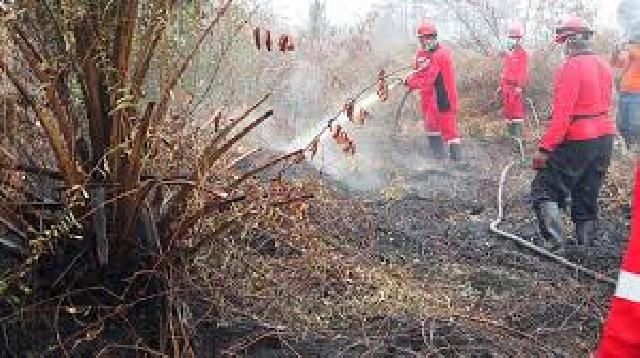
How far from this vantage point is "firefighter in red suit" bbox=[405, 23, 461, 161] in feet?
35.1

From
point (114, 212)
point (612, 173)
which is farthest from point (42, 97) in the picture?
point (612, 173)

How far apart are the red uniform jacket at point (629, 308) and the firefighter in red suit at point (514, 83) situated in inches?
387

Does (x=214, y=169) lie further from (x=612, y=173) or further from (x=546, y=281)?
(x=612, y=173)

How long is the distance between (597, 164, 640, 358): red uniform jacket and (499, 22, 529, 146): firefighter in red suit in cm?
984

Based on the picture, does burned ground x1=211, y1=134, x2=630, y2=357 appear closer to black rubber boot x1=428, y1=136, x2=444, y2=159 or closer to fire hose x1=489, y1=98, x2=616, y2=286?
fire hose x1=489, y1=98, x2=616, y2=286

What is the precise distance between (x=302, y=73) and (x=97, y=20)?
33.6 feet

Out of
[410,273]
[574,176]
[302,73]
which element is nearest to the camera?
[410,273]

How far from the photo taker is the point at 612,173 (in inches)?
363

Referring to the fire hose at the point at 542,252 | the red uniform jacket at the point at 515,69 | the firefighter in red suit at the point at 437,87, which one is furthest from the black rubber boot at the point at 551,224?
the red uniform jacket at the point at 515,69

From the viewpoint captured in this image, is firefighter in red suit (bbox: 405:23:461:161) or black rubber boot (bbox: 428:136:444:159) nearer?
firefighter in red suit (bbox: 405:23:461:161)

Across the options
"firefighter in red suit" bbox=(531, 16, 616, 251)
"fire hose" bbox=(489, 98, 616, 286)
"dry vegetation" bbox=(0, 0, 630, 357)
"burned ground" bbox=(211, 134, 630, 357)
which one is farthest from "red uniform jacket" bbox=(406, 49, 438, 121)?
"dry vegetation" bbox=(0, 0, 630, 357)

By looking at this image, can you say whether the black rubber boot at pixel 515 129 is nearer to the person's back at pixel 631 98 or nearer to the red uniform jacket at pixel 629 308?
the person's back at pixel 631 98

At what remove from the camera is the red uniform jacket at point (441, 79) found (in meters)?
10.7

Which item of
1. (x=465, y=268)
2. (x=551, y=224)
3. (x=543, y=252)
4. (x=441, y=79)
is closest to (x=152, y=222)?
(x=465, y=268)
